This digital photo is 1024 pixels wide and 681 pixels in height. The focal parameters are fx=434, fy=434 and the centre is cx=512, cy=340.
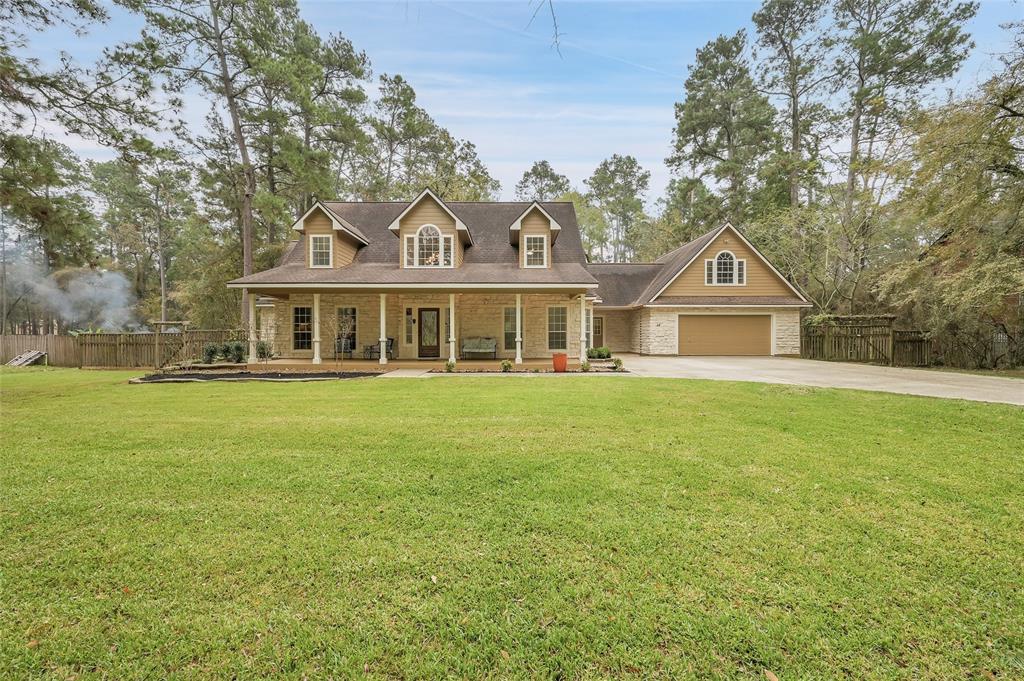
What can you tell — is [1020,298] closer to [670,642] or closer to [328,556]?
[670,642]

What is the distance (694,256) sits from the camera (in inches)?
842

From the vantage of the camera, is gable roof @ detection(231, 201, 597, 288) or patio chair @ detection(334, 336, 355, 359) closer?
gable roof @ detection(231, 201, 597, 288)

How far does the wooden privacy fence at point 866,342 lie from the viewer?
55.5 ft

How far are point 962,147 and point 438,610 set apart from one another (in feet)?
58.3

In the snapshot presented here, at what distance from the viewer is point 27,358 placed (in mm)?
19422

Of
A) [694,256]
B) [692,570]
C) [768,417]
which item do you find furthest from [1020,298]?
[692,570]

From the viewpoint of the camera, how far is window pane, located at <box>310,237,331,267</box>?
16.1m

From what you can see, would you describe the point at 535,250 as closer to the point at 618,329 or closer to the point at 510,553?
the point at 618,329

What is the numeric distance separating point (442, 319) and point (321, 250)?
16.8 feet

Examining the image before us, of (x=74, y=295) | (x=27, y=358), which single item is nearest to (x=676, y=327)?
(x=27, y=358)

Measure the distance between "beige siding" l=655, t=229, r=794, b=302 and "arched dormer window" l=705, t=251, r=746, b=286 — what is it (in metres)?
0.16

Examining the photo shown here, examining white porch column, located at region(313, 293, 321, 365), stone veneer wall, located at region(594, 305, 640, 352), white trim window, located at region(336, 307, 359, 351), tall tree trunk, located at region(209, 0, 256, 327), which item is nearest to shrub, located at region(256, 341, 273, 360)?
white porch column, located at region(313, 293, 321, 365)

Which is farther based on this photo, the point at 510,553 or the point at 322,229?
the point at 322,229

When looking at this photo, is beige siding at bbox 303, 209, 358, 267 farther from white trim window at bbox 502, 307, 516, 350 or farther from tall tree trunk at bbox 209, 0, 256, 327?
white trim window at bbox 502, 307, 516, 350
